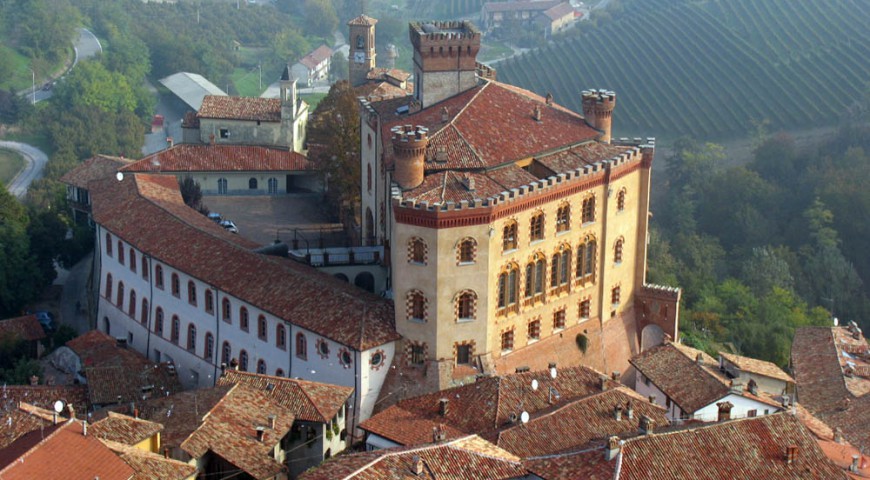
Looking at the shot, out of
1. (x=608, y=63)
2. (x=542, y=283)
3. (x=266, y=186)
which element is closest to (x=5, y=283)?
(x=266, y=186)

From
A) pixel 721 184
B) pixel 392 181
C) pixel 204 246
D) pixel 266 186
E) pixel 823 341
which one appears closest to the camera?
pixel 392 181

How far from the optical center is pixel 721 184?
116938 millimetres

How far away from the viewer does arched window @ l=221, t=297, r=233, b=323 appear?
210 feet

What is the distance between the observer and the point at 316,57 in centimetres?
16950

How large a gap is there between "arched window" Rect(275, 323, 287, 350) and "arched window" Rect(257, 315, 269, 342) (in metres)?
0.71

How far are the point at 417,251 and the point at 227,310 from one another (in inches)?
418

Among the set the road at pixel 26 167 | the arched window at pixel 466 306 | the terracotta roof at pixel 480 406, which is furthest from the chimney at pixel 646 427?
the road at pixel 26 167

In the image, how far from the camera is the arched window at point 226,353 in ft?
211

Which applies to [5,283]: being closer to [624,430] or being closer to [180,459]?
[180,459]

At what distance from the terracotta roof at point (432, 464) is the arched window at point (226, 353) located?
1768 cm

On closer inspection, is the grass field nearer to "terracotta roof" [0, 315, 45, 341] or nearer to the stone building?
"terracotta roof" [0, 315, 45, 341]

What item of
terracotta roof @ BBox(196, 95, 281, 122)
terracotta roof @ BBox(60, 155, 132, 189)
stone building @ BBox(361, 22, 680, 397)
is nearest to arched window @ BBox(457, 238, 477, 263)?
stone building @ BBox(361, 22, 680, 397)

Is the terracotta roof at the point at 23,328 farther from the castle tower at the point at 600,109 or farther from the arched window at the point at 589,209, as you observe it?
the castle tower at the point at 600,109

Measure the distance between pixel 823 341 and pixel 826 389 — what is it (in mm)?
7331
